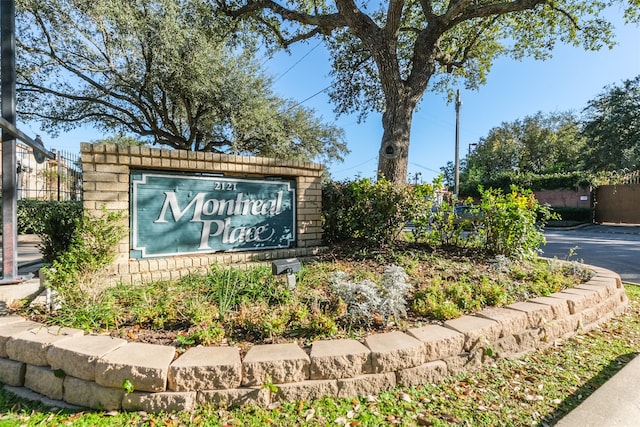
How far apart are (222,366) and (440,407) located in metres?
1.31

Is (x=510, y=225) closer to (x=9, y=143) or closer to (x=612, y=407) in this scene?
(x=612, y=407)

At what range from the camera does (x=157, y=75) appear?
9.70m

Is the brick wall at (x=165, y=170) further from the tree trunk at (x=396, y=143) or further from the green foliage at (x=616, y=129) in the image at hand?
the green foliage at (x=616, y=129)

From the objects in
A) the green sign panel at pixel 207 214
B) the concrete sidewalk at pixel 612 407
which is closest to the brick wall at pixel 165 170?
the green sign panel at pixel 207 214

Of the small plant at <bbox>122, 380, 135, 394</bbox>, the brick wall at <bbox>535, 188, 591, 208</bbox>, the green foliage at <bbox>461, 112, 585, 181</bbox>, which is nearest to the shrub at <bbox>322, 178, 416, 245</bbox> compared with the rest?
the small plant at <bbox>122, 380, 135, 394</bbox>

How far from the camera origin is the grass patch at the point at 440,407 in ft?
5.49

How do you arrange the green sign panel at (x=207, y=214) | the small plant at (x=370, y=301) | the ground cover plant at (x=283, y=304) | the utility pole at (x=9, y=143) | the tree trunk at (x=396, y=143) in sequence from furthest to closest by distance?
the tree trunk at (x=396, y=143), the green sign panel at (x=207, y=214), the utility pole at (x=9, y=143), the small plant at (x=370, y=301), the ground cover plant at (x=283, y=304)

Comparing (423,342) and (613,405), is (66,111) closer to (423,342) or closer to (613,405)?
(423,342)

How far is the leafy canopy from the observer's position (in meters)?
8.16

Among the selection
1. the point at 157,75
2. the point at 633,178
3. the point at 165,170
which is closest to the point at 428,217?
the point at 165,170

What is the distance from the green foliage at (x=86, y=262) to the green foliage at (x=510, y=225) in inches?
173

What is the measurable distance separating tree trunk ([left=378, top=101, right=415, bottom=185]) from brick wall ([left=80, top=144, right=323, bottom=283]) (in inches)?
63.4

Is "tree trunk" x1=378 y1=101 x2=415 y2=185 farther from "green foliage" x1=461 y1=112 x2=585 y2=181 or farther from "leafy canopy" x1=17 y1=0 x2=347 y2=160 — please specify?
"green foliage" x1=461 y1=112 x2=585 y2=181

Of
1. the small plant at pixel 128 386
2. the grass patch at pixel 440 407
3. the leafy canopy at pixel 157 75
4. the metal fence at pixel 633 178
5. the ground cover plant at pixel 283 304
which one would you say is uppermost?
the leafy canopy at pixel 157 75
